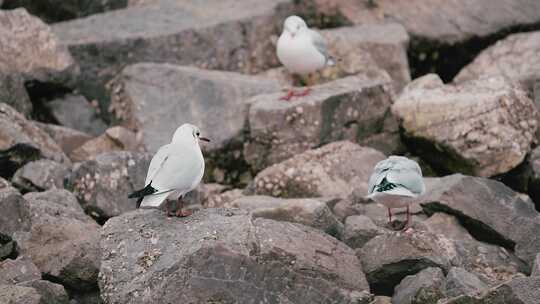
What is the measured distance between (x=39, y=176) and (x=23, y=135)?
49 cm

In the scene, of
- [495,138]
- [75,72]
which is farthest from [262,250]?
[75,72]

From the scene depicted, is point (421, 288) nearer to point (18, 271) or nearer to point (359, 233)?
point (359, 233)

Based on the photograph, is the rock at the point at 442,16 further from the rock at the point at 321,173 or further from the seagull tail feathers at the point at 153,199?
the seagull tail feathers at the point at 153,199

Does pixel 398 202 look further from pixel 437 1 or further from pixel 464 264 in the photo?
pixel 437 1

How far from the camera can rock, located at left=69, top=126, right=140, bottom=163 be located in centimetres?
1088

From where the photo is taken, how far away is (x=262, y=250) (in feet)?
23.7

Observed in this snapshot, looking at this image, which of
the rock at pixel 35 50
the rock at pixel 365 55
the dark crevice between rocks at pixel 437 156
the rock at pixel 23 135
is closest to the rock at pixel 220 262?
the rock at pixel 23 135

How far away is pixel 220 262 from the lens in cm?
695

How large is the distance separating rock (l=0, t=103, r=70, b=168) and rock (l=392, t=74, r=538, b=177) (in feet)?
11.4

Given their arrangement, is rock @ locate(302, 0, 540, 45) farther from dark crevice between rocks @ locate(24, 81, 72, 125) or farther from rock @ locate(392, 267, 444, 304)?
rock @ locate(392, 267, 444, 304)

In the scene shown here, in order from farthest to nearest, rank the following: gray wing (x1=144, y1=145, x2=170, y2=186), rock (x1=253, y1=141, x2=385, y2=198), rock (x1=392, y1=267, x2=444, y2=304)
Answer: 1. rock (x1=253, y1=141, x2=385, y2=198)
2. gray wing (x1=144, y1=145, x2=170, y2=186)
3. rock (x1=392, y1=267, x2=444, y2=304)

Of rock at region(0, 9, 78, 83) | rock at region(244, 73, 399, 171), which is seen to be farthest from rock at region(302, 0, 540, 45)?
rock at region(0, 9, 78, 83)

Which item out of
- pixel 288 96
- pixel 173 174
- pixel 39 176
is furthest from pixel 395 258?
pixel 39 176

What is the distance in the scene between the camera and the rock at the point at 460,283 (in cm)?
719
